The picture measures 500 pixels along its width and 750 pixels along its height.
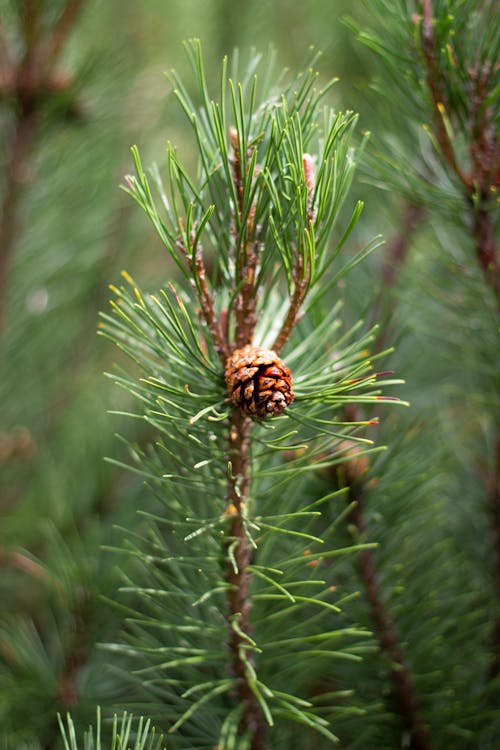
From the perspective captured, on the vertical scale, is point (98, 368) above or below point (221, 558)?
above

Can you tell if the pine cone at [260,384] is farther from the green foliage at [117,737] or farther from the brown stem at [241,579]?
the green foliage at [117,737]

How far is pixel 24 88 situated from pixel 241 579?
497mm

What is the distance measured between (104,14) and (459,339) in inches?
29.0

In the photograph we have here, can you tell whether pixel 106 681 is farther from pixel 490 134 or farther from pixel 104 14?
pixel 104 14

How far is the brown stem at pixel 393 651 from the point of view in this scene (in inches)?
19.9

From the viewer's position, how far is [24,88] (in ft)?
2.12

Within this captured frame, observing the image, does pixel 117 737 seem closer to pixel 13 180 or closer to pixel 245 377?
pixel 245 377

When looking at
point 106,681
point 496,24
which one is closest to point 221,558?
point 106,681

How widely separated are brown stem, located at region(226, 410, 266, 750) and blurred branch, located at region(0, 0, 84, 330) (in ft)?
1.24

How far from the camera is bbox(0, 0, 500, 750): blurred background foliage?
1.72 ft

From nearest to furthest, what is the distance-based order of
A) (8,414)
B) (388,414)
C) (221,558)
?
(221,558), (388,414), (8,414)

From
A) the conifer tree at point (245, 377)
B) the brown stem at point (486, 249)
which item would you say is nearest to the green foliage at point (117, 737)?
the conifer tree at point (245, 377)

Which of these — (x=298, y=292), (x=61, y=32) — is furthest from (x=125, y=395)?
(x=298, y=292)

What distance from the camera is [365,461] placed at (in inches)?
20.3
